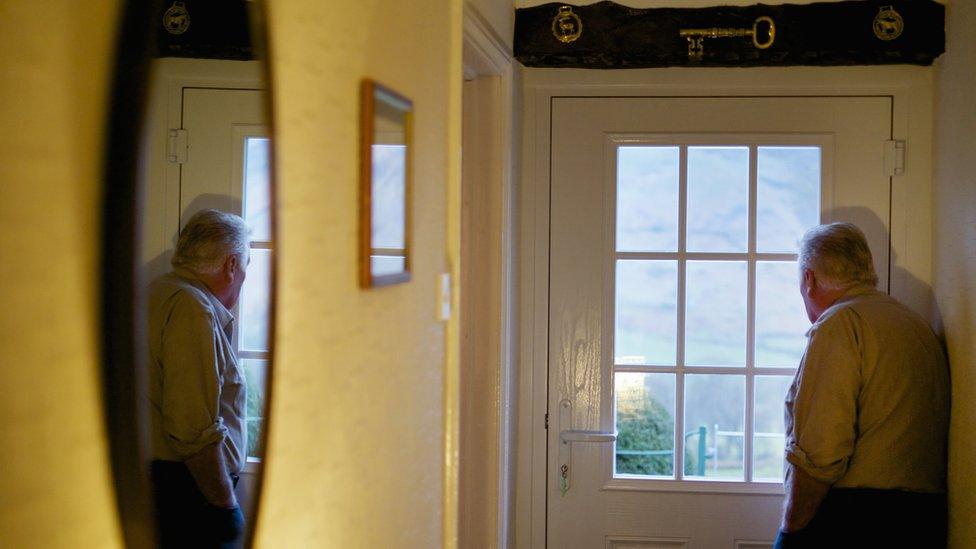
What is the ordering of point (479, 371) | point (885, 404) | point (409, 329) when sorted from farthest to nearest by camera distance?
point (479, 371) < point (885, 404) < point (409, 329)

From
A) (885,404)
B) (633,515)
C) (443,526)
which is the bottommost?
(633,515)

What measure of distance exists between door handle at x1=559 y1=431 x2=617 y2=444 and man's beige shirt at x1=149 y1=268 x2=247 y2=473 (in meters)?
2.02

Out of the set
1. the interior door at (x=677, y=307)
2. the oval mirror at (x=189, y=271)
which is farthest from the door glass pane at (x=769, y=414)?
the oval mirror at (x=189, y=271)

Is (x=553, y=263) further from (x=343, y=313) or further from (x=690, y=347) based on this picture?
(x=343, y=313)

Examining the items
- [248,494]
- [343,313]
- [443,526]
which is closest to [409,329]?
[343,313]

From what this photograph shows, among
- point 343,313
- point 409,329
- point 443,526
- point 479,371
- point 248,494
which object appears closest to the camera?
point 248,494

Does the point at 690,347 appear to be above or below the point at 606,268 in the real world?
below

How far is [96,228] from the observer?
645 mm

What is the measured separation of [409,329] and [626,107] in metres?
1.42

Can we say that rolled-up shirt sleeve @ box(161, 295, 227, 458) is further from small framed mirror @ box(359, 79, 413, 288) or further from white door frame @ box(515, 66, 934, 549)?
white door frame @ box(515, 66, 934, 549)

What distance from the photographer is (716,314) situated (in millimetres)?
2781

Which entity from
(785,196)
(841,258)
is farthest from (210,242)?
(785,196)

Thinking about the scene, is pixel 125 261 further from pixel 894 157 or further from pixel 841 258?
pixel 894 157

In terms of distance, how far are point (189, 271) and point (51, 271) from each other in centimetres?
15
